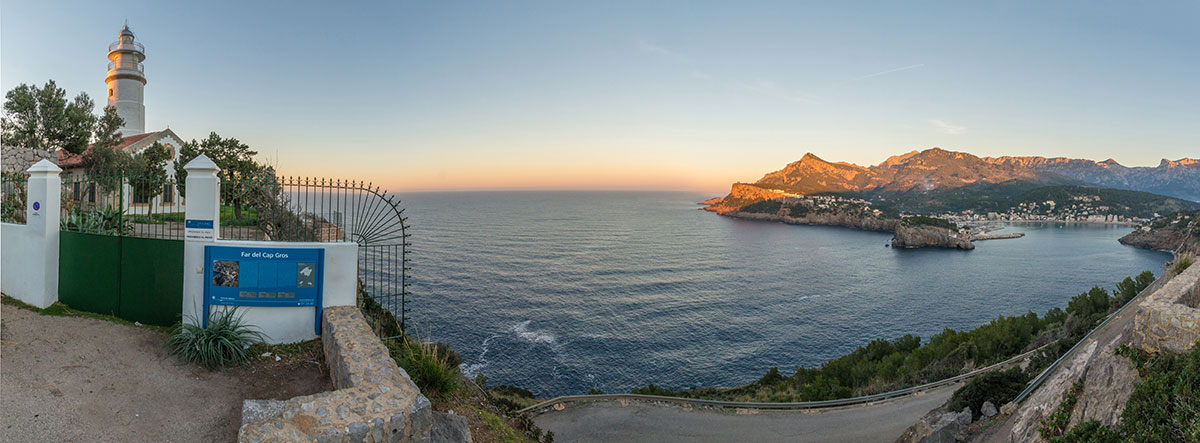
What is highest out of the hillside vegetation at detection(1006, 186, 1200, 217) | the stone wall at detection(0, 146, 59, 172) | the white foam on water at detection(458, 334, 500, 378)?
the hillside vegetation at detection(1006, 186, 1200, 217)

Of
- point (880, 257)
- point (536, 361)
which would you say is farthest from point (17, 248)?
point (880, 257)

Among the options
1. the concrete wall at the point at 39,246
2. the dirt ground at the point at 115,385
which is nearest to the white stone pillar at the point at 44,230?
the concrete wall at the point at 39,246

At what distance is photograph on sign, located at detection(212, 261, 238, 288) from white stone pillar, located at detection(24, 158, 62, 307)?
3.67 meters

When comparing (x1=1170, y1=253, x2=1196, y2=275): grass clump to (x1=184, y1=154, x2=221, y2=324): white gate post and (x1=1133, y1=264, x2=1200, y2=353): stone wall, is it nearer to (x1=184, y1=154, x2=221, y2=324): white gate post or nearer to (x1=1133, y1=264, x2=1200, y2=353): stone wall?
(x1=1133, y1=264, x2=1200, y2=353): stone wall

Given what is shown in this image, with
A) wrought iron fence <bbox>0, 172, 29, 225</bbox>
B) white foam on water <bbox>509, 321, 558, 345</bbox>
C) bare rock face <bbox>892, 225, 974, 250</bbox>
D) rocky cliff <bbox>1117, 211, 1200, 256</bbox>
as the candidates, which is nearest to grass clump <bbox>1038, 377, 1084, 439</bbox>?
wrought iron fence <bbox>0, 172, 29, 225</bbox>

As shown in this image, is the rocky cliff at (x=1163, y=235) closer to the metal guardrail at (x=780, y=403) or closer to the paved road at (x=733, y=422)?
the metal guardrail at (x=780, y=403)

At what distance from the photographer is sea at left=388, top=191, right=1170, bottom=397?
23.6 m

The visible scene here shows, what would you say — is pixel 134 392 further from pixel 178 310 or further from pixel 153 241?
pixel 153 241

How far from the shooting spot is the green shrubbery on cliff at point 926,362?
16.6 m

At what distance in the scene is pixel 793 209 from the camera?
363 ft

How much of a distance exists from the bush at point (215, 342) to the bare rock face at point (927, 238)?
266 feet

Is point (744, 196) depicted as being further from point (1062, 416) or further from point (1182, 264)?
point (1062, 416)

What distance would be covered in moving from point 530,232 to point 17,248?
61779mm

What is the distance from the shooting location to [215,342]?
719 cm
